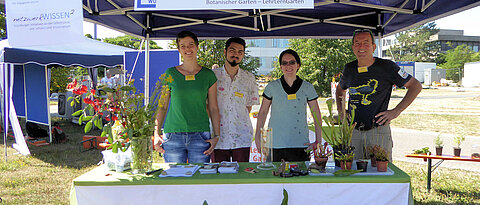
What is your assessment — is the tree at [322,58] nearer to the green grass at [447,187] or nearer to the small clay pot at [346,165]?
the green grass at [447,187]

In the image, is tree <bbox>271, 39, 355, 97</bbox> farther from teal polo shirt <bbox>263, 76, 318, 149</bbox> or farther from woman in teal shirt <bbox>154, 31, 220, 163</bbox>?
woman in teal shirt <bbox>154, 31, 220, 163</bbox>

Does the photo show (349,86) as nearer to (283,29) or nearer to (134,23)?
(283,29)

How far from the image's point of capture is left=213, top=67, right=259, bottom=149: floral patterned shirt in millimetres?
2416

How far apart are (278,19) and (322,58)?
546 inches

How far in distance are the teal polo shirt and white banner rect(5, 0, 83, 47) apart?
1.26m

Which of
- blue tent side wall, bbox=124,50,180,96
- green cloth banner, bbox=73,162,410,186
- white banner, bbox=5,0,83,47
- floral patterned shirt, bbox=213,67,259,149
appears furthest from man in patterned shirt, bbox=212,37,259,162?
blue tent side wall, bbox=124,50,180,96

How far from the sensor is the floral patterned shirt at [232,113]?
2416 mm

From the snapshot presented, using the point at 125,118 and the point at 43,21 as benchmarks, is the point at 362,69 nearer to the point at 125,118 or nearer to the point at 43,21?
the point at 125,118

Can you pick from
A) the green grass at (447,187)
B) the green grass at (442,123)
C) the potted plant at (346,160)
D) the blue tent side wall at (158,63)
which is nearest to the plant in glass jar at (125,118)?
the potted plant at (346,160)

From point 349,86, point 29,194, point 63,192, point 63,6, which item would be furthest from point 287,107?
point 29,194

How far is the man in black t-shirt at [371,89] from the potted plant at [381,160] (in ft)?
1.43

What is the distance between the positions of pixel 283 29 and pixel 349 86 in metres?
1.41

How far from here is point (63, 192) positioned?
3572 mm

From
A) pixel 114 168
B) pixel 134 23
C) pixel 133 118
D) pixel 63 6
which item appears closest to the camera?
pixel 63 6
